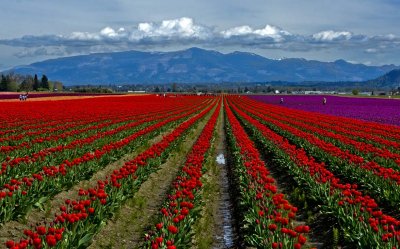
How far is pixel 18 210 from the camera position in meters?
9.84

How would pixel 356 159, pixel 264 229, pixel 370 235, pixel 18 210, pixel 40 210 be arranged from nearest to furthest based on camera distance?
pixel 370 235
pixel 264 229
pixel 18 210
pixel 40 210
pixel 356 159

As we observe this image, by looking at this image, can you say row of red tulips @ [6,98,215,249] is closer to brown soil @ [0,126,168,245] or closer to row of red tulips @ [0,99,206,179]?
brown soil @ [0,126,168,245]

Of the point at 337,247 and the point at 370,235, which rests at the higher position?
the point at 370,235

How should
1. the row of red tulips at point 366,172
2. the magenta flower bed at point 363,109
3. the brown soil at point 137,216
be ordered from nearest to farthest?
the brown soil at point 137,216 < the row of red tulips at point 366,172 < the magenta flower bed at point 363,109

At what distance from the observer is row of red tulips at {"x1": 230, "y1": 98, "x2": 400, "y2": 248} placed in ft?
25.8

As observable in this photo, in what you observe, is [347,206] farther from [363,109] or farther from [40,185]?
[363,109]

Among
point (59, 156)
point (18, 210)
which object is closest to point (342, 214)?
point (18, 210)

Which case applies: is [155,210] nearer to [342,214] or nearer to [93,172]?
[93,172]

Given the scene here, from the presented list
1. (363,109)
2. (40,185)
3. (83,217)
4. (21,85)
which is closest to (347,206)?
(83,217)

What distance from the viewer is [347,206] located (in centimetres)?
1052

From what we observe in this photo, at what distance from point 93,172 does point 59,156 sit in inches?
85.7

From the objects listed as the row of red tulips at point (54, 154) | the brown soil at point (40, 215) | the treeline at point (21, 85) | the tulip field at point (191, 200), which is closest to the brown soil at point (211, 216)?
the tulip field at point (191, 200)

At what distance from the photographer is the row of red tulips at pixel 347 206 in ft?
25.8

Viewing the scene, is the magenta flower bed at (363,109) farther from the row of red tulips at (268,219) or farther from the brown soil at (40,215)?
the brown soil at (40,215)
